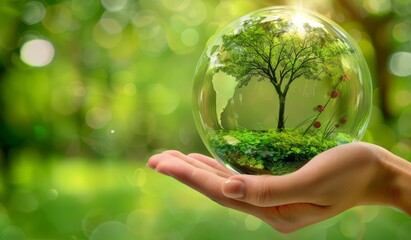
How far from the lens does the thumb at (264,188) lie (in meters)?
1.17

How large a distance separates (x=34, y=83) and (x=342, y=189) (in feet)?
5.78

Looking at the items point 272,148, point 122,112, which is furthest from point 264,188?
point 122,112

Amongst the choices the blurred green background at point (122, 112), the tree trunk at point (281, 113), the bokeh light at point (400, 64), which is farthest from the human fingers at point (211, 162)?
the bokeh light at point (400, 64)

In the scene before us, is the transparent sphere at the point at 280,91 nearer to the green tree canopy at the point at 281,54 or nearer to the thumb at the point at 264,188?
the green tree canopy at the point at 281,54

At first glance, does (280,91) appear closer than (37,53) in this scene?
Yes

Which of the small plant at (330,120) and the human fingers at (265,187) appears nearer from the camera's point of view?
the human fingers at (265,187)

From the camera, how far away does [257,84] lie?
1304 mm

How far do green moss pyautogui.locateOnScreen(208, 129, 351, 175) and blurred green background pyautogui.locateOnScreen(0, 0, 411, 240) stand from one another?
3.78ft

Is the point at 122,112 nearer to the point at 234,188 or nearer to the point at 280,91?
the point at 280,91

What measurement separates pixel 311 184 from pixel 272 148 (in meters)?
0.16

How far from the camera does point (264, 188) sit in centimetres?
118

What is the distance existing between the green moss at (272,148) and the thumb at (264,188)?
147mm

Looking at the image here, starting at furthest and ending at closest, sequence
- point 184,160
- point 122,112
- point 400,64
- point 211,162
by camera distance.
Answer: point 400,64 < point 122,112 < point 211,162 < point 184,160

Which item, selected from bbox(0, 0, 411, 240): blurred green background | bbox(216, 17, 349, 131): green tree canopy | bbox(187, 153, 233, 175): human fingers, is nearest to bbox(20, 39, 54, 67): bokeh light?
bbox(0, 0, 411, 240): blurred green background
